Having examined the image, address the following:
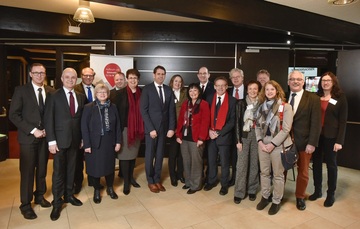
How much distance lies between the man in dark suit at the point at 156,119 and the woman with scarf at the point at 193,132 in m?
0.17

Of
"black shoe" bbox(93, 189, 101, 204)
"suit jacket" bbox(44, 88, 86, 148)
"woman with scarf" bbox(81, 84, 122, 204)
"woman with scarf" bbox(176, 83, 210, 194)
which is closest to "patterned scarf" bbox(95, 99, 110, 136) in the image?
"woman with scarf" bbox(81, 84, 122, 204)

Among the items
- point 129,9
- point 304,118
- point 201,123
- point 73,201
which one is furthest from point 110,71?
point 304,118

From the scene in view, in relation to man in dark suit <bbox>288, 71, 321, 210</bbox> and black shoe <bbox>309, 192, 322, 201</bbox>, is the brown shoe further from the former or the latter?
black shoe <bbox>309, 192, 322, 201</bbox>

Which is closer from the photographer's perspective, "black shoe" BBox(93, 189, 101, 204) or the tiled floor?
the tiled floor

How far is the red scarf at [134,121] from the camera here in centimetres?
340

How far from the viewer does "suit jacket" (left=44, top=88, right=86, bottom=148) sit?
2670 millimetres

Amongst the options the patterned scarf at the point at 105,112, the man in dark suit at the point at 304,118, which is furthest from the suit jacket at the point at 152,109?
the man in dark suit at the point at 304,118

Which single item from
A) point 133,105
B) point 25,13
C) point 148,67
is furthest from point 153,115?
point 25,13

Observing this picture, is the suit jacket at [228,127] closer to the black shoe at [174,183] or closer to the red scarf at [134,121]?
the black shoe at [174,183]

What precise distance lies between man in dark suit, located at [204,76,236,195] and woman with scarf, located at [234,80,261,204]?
126mm

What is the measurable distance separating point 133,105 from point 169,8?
4.24ft

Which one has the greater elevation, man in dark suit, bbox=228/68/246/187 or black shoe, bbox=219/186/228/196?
man in dark suit, bbox=228/68/246/187

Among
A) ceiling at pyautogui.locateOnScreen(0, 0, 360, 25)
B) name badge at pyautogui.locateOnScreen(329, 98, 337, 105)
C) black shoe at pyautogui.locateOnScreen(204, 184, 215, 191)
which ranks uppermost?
ceiling at pyautogui.locateOnScreen(0, 0, 360, 25)

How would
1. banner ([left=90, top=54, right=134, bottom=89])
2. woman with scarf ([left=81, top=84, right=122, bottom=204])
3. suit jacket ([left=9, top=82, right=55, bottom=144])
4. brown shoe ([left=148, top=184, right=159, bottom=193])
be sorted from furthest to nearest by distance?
banner ([left=90, top=54, right=134, bottom=89])
brown shoe ([left=148, top=184, right=159, bottom=193])
woman with scarf ([left=81, top=84, right=122, bottom=204])
suit jacket ([left=9, top=82, right=55, bottom=144])
